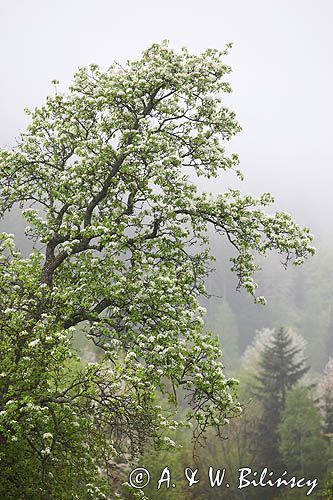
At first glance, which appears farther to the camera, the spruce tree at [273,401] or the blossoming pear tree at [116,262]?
the spruce tree at [273,401]

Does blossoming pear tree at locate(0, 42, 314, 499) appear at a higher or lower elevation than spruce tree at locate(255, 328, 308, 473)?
lower

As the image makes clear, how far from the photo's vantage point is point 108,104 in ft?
48.1

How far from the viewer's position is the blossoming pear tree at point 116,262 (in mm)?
11039

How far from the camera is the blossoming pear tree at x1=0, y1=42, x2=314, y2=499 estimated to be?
11.0 metres

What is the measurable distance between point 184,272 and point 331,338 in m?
124

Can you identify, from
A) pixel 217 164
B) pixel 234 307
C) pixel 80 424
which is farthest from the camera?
pixel 234 307

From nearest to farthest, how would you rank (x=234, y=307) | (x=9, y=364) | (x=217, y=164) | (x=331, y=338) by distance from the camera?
(x=9, y=364)
(x=217, y=164)
(x=331, y=338)
(x=234, y=307)

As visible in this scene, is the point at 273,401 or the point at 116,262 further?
the point at 273,401

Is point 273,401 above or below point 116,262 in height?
above

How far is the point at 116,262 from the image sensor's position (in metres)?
14.0

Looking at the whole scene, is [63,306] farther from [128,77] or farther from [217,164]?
[128,77]

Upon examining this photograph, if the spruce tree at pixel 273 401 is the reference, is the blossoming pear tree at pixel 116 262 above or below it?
below

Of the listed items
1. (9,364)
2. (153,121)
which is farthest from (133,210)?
(9,364)

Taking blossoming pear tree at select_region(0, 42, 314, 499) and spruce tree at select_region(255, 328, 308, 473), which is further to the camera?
spruce tree at select_region(255, 328, 308, 473)
